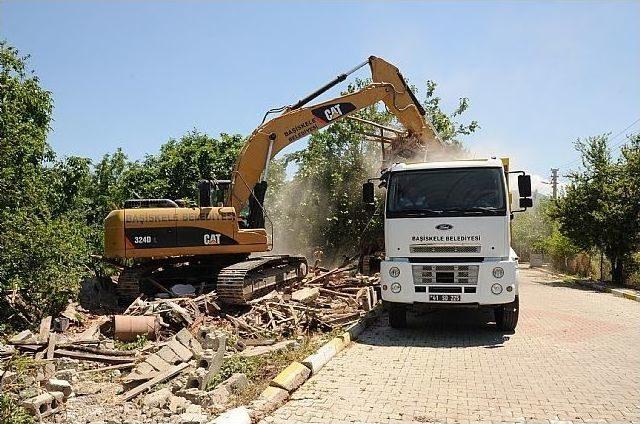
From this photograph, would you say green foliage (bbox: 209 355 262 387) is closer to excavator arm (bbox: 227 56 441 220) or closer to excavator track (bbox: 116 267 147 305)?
excavator track (bbox: 116 267 147 305)

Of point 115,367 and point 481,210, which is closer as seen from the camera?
point 115,367

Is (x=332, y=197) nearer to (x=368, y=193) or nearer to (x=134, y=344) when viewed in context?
(x=368, y=193)

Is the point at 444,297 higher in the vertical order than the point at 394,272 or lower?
lower

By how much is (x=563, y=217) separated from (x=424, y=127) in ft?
32.1

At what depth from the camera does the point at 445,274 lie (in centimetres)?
980

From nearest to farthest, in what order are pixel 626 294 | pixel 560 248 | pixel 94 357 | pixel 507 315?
pixel 94 357, pixel 507 315, pixel 626 294, pixel 560 248

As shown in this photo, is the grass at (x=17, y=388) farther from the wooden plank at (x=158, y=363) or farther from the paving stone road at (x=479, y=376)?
the paving stone road at (x=479, y=376)

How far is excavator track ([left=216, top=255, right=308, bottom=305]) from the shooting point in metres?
11.3

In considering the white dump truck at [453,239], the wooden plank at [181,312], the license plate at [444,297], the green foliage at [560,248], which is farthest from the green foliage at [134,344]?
the green foliage at [560,248]

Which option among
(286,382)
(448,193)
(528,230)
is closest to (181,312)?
(286,382)

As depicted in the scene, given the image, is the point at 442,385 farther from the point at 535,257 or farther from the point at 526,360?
the point at 535,257

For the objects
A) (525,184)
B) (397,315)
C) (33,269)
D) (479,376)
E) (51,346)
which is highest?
(525,184)

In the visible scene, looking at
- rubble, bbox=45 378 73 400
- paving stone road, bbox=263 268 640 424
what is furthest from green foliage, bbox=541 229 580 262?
rubble, bbox=45 378 73 400

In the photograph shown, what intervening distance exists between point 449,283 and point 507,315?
1.31m
